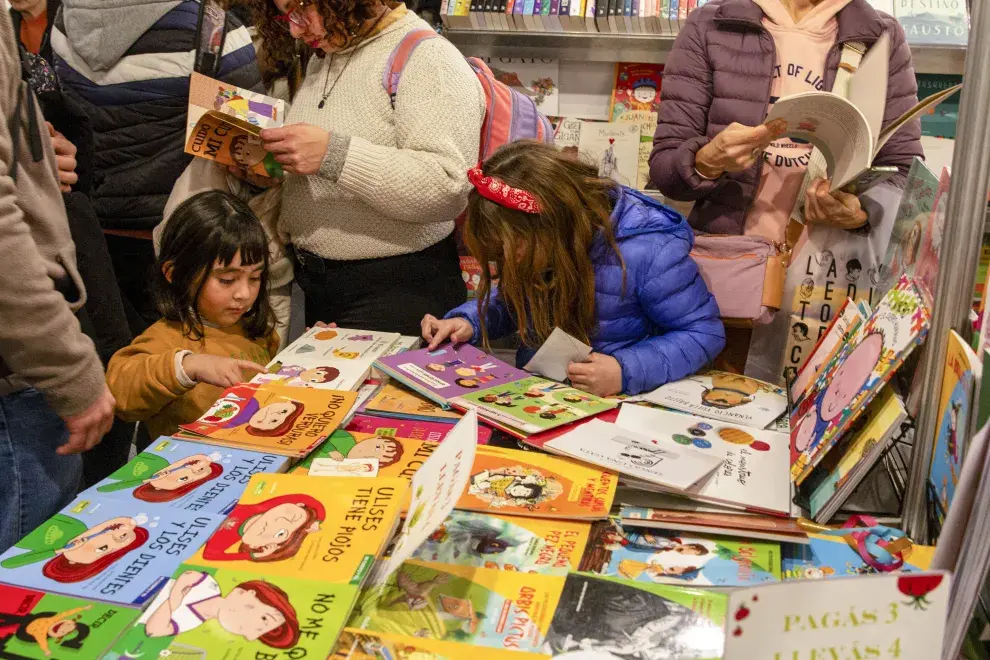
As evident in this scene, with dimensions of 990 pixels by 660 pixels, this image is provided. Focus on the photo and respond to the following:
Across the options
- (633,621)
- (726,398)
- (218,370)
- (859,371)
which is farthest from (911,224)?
(218,370)

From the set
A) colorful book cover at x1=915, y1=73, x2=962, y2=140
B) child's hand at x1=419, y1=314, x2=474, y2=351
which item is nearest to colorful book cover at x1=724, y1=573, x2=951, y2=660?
child's hand at x1=419, y1=314, x2=474, y2=351

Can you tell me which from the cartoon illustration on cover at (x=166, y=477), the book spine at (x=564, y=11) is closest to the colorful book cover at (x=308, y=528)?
the cartoon illustration on cover at (x=166, y=477)

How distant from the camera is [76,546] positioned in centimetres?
107

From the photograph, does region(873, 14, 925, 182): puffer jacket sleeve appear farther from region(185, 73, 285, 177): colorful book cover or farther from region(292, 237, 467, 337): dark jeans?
region(185, 73, 285, 177): colorful book cover

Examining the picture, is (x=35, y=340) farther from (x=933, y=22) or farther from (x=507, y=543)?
(x=933, y=22)

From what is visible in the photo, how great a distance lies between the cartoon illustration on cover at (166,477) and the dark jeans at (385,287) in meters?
0.79

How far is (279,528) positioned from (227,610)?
16cm

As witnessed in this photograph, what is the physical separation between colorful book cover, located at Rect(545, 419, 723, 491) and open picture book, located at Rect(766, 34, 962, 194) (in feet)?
2.14

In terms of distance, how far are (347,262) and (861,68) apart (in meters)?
1.27

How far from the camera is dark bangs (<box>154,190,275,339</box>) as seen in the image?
6.38 feet

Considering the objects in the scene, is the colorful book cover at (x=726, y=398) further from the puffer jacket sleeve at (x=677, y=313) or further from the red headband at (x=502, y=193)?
the red headband at (x=502, y=193)

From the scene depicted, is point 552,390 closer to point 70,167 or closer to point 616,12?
point 70,167

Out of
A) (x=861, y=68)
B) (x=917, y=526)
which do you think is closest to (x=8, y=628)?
(x=917, y=526)

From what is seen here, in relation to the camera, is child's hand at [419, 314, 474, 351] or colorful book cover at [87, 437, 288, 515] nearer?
colorful book cover at [87, 437, 288, 515]
